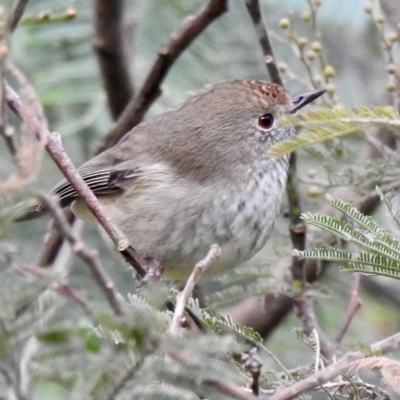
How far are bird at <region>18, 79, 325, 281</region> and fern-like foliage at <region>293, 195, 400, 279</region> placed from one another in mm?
1261

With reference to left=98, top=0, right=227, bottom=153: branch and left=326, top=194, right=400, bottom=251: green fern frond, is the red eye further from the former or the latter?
left=326, top=194, right=400, bottom=251: green fern frond

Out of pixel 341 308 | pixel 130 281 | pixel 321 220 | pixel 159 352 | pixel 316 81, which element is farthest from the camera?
pixel 341 308

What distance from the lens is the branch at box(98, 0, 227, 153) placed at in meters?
3.37

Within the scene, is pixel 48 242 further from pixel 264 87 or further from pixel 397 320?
pixel 397 320

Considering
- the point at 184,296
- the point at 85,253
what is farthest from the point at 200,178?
the point at 85,253

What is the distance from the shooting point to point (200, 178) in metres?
3.47

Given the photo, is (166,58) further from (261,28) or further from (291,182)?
(291,182)

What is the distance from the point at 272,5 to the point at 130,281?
1.75 metres

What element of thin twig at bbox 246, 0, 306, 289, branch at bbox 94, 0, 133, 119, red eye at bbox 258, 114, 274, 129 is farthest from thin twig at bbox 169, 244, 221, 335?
branch at bbox 94, 0, 133, 119

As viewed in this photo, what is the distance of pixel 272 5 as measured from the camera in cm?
512

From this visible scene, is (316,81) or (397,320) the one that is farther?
(397,320)

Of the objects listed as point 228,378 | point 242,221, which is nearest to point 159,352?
point 228,378

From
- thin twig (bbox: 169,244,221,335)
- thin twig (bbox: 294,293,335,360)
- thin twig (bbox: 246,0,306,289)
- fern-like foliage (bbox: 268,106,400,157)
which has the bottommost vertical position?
thin twig (bbox: 294,293,335,360)

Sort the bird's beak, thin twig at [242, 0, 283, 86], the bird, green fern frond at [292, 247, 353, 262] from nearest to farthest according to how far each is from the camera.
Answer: green fern frond at [292, 247, 353, 262] < thin twig at [242, 0, 283, 86] < the bird < the bird's beak
